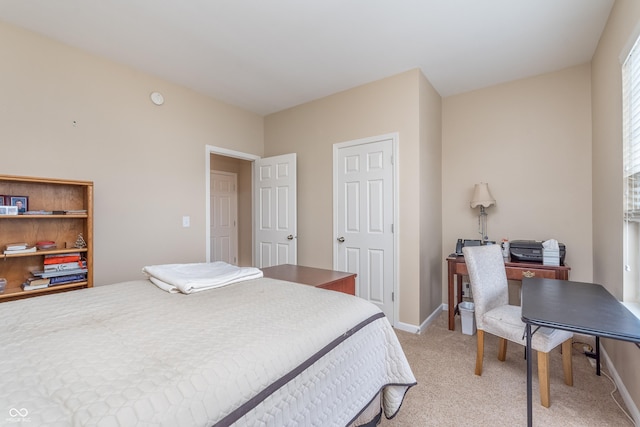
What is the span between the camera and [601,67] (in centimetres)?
237

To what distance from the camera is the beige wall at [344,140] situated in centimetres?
294

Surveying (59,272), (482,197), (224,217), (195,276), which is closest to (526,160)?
(482,197)

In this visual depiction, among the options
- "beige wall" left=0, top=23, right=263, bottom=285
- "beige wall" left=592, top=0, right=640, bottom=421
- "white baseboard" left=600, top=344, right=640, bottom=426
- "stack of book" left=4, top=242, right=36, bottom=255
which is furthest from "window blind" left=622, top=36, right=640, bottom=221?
"stack of book" left=4, top=242, right=36, bottom=255

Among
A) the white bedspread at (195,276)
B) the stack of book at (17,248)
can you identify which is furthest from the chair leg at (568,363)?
the stack of book at (17,248)

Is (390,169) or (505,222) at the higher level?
(390,169)

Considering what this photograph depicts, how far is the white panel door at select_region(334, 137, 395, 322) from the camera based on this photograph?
310 centimetres

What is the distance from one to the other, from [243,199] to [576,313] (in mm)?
4833

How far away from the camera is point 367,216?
324 centimetres

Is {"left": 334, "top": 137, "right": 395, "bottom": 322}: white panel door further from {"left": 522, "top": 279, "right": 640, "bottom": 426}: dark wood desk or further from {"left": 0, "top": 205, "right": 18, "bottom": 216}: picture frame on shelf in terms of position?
{"left": 0, "top": 205, "right": 18, "bottom": 216}: picture frame on shelf

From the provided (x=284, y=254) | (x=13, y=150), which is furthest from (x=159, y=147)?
(x=284, y=254)

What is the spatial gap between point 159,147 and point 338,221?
2.16 meters

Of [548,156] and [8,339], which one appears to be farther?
[548,156]

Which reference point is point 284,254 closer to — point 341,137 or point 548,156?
point 341,137

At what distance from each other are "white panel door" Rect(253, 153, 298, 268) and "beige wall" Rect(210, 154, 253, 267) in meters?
1.00
